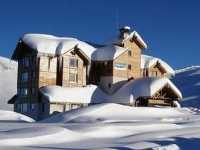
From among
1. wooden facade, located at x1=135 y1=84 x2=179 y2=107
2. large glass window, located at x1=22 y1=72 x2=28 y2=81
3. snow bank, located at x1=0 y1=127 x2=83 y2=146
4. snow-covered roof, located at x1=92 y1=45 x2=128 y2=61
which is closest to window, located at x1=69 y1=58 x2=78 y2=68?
snow-covered roof, located at x1=92 y1=45 x2=128 y2=61

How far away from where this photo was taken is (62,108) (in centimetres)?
4503

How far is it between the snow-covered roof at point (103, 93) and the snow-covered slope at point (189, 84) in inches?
1603

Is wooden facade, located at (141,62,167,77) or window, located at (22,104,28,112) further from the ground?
wooden facade, located at (141,62,167,77)

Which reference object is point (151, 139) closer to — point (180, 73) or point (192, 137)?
point (192, 137)

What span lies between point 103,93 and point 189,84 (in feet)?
206

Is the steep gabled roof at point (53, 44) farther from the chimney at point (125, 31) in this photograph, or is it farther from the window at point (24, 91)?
the window at point (24, 91)

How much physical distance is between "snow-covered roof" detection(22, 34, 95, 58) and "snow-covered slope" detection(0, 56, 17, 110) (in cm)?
5585

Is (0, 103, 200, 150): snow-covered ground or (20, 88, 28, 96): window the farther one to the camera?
(20, 88, 28, 96): window

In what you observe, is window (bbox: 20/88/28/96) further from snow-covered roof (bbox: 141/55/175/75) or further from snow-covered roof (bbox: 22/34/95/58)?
snow-covered roof (bbox: 141/55/175/75)

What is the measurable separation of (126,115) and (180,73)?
8963 cm

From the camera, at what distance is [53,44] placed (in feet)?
154

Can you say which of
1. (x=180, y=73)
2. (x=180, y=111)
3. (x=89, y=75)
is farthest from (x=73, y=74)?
(x=180, y=73)

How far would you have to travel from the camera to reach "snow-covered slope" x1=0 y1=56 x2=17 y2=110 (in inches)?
4350

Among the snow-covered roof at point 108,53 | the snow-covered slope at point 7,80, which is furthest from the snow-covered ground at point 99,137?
the snow-covered slope at point 7,80
